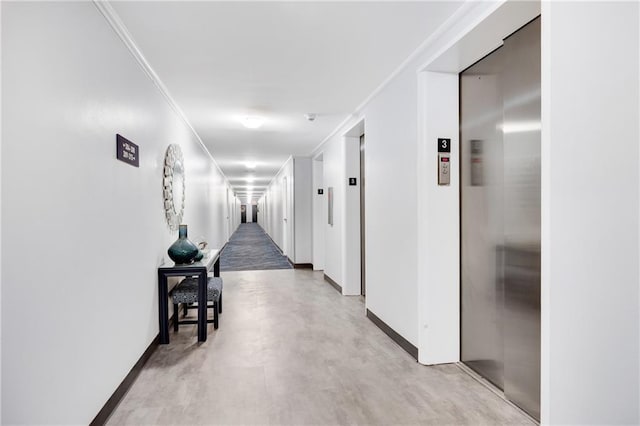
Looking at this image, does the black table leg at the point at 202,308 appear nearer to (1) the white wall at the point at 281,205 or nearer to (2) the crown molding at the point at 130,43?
(2) the crown molding at the point at 130,43

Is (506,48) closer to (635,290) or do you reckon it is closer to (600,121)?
(600,121)

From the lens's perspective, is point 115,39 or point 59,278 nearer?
point 59,278

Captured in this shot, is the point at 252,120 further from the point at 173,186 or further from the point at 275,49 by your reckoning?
Result: the point at 275,49

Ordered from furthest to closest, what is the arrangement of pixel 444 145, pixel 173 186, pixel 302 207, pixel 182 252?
pixel 302 207 → pixel 173 186 → pixel 182 252 → pixel 444 145

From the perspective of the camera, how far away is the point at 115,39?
8.30 feet

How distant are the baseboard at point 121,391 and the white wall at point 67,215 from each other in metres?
0.06

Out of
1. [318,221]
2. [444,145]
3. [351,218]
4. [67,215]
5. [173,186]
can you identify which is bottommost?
[318,221]

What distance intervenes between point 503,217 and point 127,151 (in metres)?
2.77

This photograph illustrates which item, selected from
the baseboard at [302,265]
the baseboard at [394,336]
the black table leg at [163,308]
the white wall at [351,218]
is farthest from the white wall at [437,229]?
the baseboard at [302,265]

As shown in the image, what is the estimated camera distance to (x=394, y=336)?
12.0 ft

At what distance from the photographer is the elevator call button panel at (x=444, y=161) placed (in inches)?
120

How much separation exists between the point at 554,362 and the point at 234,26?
2.72m

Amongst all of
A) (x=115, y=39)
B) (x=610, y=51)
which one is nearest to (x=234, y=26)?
(x=115, y=39)

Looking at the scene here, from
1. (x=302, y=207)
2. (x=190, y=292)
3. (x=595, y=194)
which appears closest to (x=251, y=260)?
(x=302, y=207)
